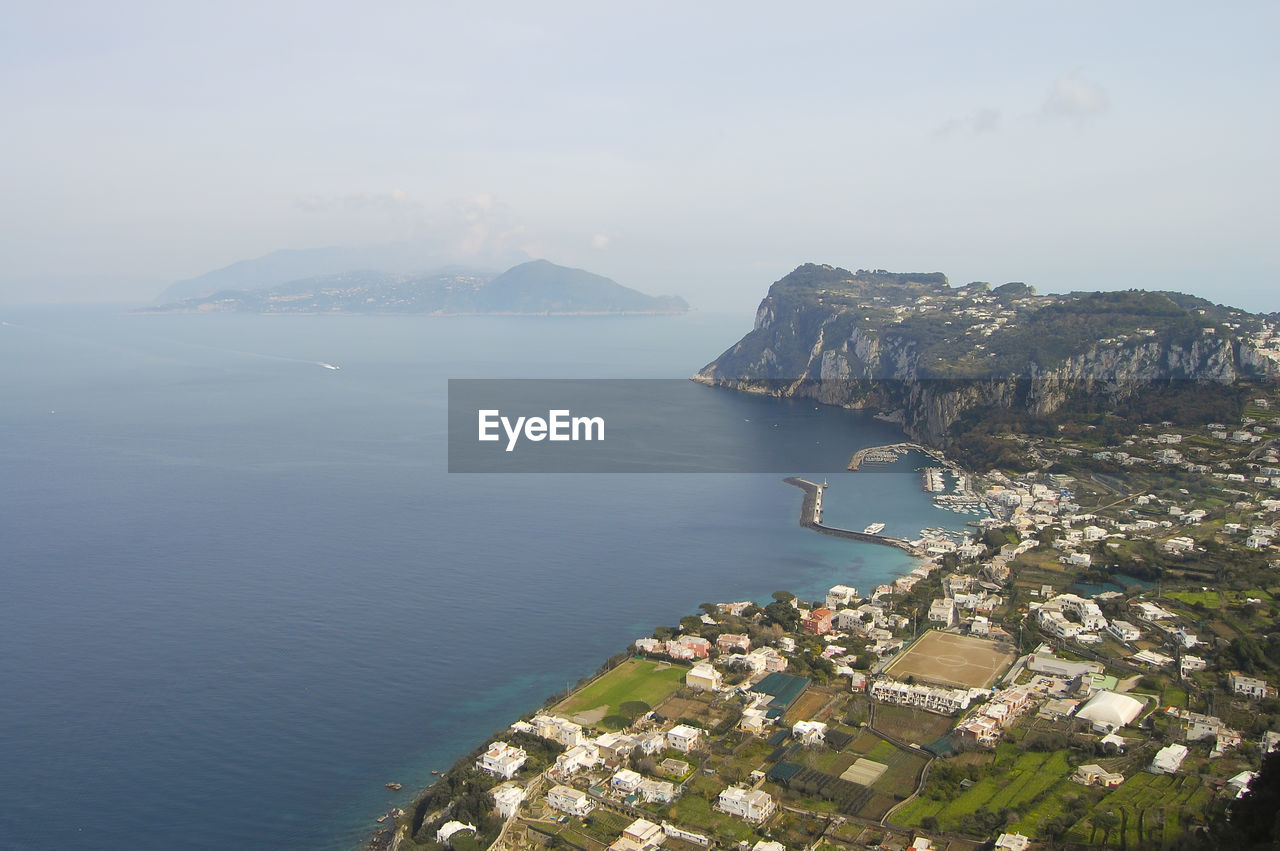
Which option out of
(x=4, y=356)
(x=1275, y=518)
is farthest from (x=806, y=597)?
(x=4, y=356)

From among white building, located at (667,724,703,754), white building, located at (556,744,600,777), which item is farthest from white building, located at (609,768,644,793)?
white building, located at (667,724,703,754)

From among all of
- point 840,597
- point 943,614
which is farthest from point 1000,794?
point 840,597

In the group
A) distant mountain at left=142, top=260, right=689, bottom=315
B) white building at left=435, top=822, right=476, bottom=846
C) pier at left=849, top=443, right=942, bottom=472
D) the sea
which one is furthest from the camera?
distant mountain at left=142, top=260, right=689, bottom=315

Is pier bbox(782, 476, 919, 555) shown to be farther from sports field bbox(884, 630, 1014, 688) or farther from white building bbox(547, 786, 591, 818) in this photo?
white building bbox(547, 786, 591, 818)

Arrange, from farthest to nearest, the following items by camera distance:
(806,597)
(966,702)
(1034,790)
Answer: (806,597) < (966,702) < (1034,790)

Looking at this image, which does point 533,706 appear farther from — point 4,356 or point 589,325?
point 589,325

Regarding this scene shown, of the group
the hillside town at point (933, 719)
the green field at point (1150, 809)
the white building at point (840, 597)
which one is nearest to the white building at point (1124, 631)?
the hillside town at point (933, 719)
